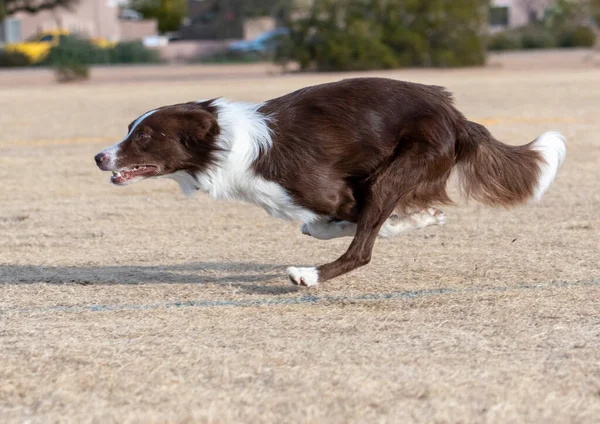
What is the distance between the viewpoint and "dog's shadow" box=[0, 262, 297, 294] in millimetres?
6975

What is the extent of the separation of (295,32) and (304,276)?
111ft

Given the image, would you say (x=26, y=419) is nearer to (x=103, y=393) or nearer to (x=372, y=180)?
(x=103, y=393)

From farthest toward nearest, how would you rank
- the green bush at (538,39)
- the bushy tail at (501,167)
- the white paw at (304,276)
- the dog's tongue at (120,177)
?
the green bush at (538,39), the bushy tail at (501,167), the dog's tongue at (120,177), the white paw at (304,276)

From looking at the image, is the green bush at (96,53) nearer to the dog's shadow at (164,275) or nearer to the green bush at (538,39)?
the green bush at (538,39)

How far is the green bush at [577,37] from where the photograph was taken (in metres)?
56.6

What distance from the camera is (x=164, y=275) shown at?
7.27m

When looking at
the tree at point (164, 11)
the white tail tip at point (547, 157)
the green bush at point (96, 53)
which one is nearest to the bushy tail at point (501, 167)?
the white tail tip at point (547, 157)

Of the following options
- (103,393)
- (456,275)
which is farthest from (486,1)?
(103,393)

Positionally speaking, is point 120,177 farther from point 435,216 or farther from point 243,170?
point 435,216

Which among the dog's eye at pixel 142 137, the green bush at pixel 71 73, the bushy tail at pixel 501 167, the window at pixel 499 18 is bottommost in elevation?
the window at pixel 499 18

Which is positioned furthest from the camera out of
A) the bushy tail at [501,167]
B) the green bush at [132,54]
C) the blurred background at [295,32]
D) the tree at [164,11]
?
the tree at [164,11]

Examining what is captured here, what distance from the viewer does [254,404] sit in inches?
172

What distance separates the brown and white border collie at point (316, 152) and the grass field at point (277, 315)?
567mm

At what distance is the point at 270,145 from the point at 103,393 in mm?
2235
